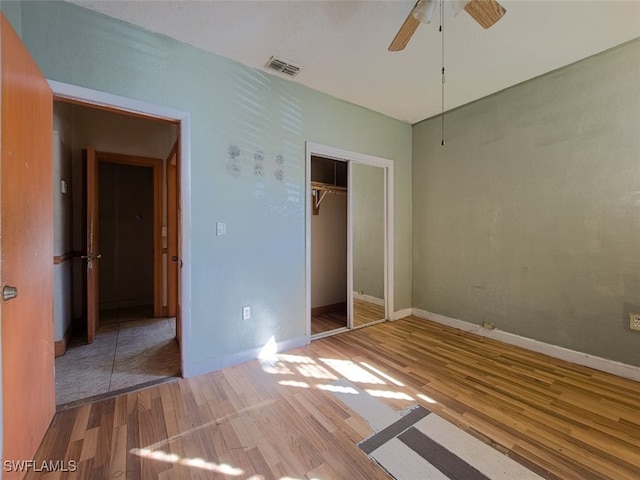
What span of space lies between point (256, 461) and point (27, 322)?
4.52 feet

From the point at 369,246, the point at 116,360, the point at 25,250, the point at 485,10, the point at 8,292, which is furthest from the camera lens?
the point at 369,246

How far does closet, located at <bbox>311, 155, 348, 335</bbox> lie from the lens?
380 cm

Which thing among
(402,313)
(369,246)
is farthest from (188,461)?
(402,313)

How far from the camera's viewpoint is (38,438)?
1.47 m

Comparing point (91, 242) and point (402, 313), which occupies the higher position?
point (91, 242)

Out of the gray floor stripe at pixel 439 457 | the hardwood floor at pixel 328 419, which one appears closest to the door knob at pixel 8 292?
the hardwood floor at pixel 328 419

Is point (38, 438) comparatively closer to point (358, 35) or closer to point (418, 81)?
point (358, 35)

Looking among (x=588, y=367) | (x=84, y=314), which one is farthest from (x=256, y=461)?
(x=84, y=314)

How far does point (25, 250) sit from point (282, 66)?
228 centimetres

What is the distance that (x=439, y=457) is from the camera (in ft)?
4.68

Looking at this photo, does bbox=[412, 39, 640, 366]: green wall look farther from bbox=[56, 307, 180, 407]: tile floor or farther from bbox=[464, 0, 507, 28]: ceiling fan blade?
bbox=[56, 307, 180, 407]: tile floor

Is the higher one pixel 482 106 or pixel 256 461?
pixel 482 106

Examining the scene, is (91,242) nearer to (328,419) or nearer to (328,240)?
(328,240)

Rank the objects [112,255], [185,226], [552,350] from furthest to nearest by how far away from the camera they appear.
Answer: [112,255]
[552,350]
[185,226]
